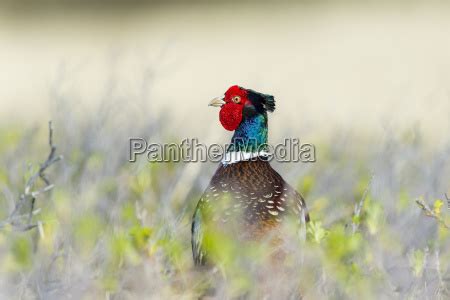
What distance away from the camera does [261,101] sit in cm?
354

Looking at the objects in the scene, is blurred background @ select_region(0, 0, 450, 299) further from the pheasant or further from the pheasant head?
the pheasant head

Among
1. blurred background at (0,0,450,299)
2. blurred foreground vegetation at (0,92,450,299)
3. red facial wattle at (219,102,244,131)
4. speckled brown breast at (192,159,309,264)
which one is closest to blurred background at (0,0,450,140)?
blurred background at (0,0,450,299)

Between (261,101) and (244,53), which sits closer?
(261,101)

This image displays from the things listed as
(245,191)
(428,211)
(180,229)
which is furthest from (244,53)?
(428,211)

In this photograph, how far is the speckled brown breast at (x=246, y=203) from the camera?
3216 millimetres

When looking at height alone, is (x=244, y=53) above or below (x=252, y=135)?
above

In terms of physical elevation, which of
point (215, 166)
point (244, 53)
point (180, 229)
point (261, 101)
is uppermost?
point (244, 53)

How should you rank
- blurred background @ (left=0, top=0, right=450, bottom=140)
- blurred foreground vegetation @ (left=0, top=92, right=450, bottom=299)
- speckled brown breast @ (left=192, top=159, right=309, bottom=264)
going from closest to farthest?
A: blurred foreground vegetation @ (left=0, top=92, right=450, bottom=299), speckled brown breast @ (left=192, top=159, right=309, bottom=264), blurred background @ (left=0, top=0, right=450, bottom=140)

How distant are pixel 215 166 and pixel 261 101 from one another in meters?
1.13

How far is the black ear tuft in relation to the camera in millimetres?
3523

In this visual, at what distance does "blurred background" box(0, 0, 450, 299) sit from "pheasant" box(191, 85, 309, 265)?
0.47 feet

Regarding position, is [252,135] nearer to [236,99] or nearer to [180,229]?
[236,99]

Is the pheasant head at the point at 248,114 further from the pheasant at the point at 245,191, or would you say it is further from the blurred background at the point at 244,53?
the blurred background at the point at 244,53

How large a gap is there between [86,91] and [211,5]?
3.23 meters
